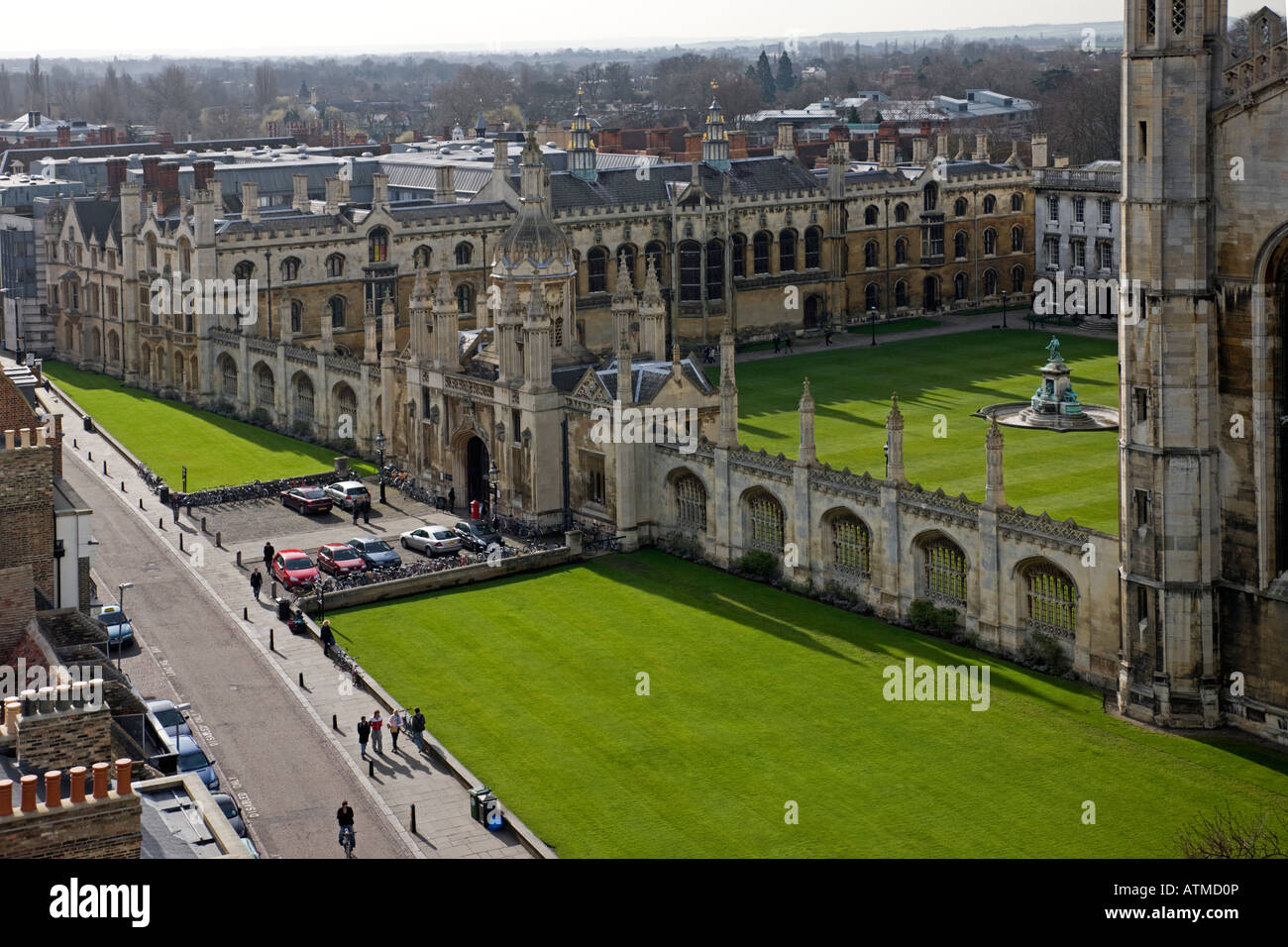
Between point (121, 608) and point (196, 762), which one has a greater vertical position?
point (121, 608)

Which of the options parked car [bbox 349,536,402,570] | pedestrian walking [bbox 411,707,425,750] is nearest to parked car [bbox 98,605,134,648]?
parked car [bbox 349,536,402,570]

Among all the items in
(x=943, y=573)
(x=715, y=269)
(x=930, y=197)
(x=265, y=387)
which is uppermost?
(x=930, y=197)

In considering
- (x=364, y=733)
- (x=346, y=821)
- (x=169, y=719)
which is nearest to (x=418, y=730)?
(x=364, y=733)

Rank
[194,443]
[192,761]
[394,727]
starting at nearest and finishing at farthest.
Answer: [192,761], [394,727], [194,443]

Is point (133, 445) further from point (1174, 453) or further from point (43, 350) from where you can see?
point (1174, 453)

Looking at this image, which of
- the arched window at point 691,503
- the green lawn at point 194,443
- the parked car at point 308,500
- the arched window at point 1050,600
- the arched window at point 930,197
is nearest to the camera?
the arched window at point 1050,600

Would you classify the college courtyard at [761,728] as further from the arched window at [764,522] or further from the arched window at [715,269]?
the arched window at [715,269]

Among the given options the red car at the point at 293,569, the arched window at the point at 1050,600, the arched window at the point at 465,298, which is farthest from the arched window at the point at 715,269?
the arched window at the point at 1050,600

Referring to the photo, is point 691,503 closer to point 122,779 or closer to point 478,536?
point 478,536
